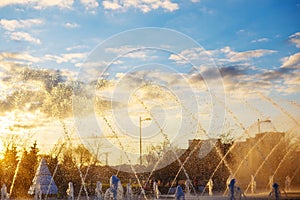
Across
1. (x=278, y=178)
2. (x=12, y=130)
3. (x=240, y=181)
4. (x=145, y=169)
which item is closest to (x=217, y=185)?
(x=240, y=181)

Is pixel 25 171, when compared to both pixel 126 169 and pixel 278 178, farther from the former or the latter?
pixel 278 178

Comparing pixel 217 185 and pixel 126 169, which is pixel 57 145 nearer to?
pixel 126 169

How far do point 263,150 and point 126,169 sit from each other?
25.3 metres

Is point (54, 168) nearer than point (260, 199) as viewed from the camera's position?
No

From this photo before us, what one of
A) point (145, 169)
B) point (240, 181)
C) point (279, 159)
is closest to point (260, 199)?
point (240, 181)

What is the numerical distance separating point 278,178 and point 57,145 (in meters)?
31.9

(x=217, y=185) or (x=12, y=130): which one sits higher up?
(x=12, y=130)

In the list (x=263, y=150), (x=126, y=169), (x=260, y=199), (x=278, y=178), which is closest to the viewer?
(x=260, y=199)

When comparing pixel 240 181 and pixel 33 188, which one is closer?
pixel 33 188

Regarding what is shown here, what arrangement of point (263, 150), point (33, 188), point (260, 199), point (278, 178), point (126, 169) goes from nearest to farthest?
1. point (260, 199)
2. point (33, 188)
3. point (278, 178)
4. point (263, 150)
5. point (126, 169)

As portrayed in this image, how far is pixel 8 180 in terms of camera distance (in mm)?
42719

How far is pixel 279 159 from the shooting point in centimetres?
4278

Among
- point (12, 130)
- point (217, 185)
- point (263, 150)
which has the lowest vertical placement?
point (217, 185)

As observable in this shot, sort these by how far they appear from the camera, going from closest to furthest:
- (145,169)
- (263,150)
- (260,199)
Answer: (260,199), (263,150), (145,169)
